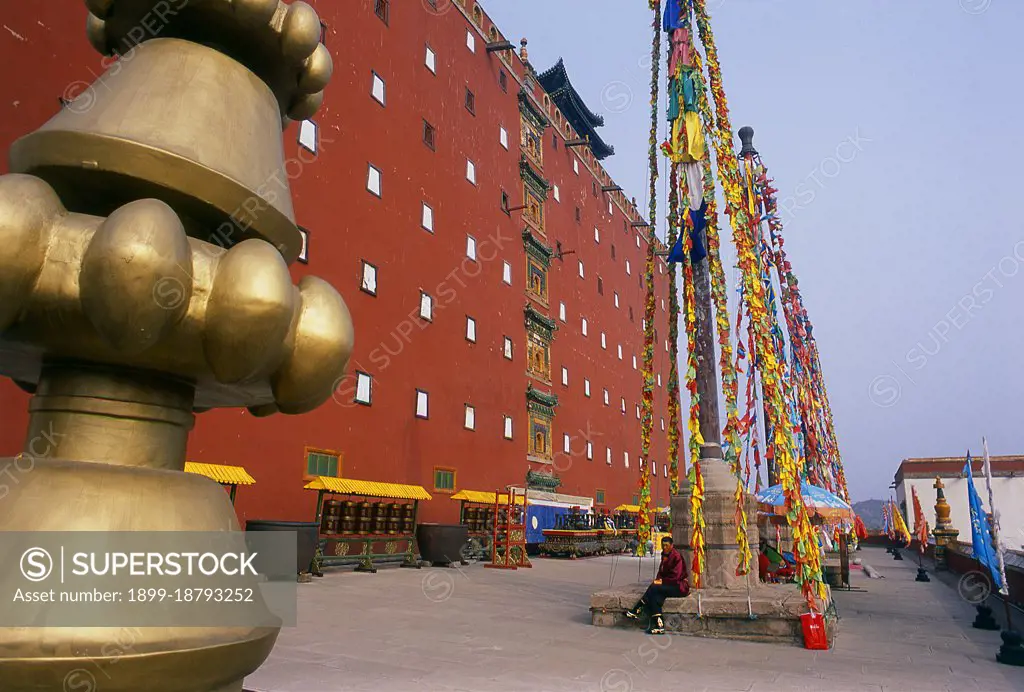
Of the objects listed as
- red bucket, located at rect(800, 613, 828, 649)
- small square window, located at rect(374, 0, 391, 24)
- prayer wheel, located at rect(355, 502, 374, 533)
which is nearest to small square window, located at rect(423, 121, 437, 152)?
small square window, located at rect(374, 0, 391, 24)

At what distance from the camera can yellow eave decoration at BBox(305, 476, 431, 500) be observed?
12.8 meters

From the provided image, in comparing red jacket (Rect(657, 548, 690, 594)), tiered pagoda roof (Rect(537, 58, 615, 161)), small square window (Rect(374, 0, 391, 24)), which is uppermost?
tiered pagoda roof (Rect(537, 58, 615, 161))

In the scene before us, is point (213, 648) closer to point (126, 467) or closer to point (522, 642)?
point (126, 467)

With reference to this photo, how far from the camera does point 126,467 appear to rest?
57.6 inches

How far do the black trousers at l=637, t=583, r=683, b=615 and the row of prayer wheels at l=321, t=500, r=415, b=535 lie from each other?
780 centimetres

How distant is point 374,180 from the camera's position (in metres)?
16.5

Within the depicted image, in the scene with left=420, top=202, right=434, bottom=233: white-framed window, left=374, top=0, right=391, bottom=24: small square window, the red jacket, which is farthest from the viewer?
left=420, top=202, right=434, bottom=233: white-framed window

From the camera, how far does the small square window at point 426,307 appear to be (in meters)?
18.0

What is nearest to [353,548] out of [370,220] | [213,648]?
[370,220]

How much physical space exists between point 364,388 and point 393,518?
121 inches

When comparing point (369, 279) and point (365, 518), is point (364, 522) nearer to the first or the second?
point (365, 518)

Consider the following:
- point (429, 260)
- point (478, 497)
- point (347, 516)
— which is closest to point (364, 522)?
point (347, 516)

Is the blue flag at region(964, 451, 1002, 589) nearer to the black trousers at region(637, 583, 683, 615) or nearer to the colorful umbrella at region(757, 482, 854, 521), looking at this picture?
the colorful umbrella at region(757, 482, 854, 521)

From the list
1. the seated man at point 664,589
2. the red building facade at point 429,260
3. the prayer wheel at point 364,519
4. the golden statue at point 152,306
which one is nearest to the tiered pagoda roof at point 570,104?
the red building facade at point 429,260
